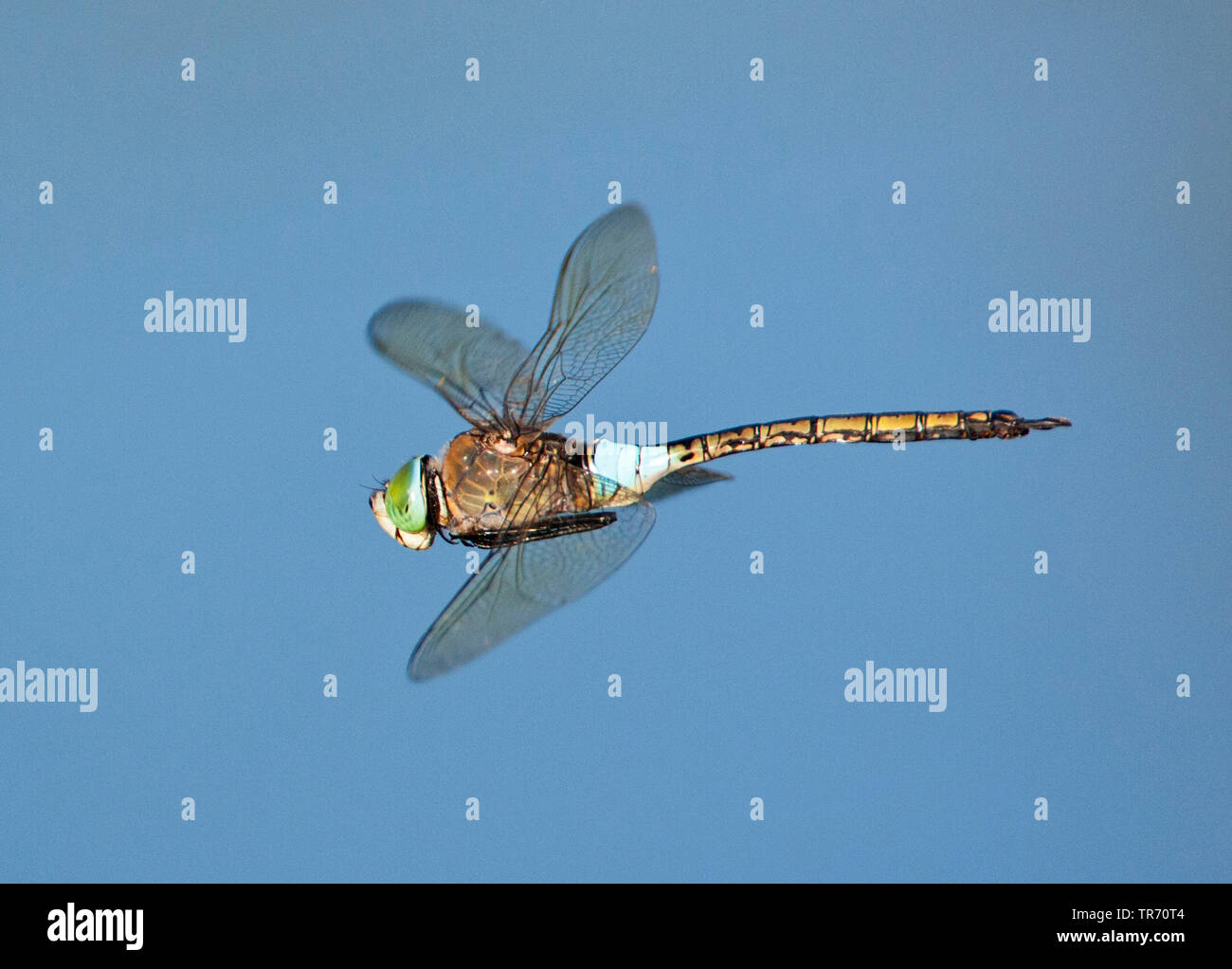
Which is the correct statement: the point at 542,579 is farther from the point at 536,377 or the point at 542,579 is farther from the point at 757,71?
the point at 757,71

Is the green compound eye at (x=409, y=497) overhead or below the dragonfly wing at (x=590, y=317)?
below

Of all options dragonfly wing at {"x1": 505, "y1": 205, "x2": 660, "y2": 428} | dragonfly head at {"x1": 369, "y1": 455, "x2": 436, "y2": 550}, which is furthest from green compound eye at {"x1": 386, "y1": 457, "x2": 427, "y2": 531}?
dragonfly wing at {"x1": 505, "y1": 205, "x2": 660, "y2": 428}

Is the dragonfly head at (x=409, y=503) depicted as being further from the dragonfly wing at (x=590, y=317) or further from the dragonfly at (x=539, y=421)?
the dragonfly wing at (x=590, y=317)

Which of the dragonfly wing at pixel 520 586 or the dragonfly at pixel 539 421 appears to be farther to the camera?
the dragonfly at pixel 539 421

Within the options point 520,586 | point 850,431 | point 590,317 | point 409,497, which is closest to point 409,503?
point 409,497

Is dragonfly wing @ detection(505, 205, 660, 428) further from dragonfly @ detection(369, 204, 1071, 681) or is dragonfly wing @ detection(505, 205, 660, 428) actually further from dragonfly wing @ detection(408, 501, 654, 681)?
dragonfly wing @ detection(408, 501, 654, 681)

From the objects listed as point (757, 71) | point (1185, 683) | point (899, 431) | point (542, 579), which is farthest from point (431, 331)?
point (1185, 683)

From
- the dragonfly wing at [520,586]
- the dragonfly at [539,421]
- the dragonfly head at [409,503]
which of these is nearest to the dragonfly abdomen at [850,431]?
the dragonfly at [539,421]
